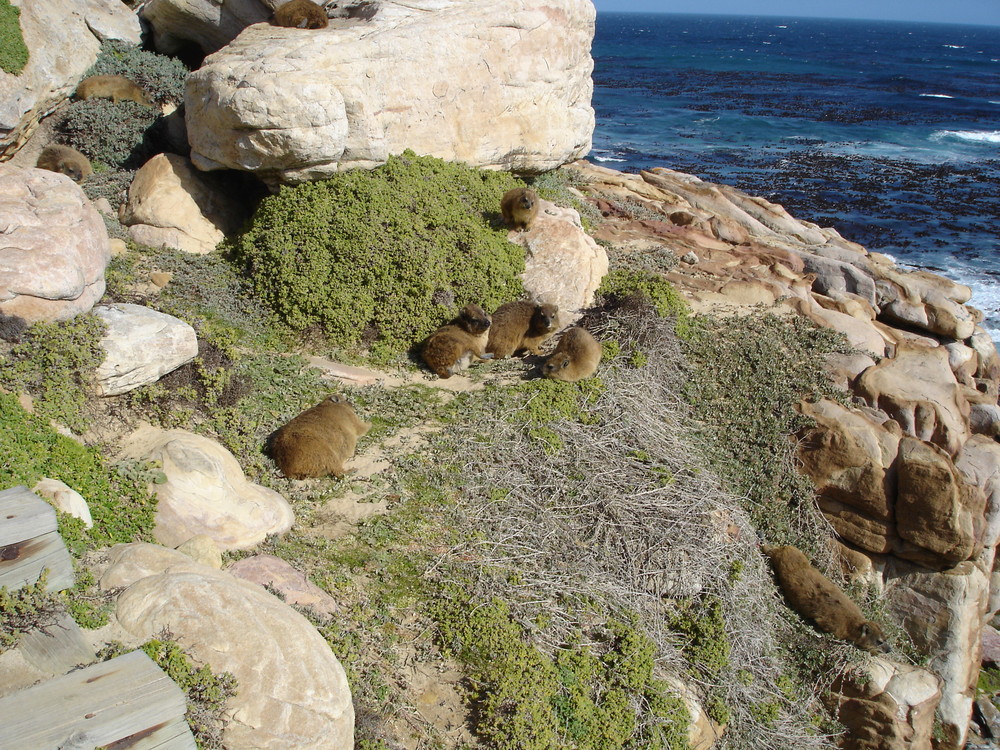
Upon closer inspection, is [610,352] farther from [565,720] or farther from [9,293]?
[9,293]

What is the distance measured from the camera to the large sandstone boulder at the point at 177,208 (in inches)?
394

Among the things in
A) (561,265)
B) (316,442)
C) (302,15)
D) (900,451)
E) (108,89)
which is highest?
(302,15)

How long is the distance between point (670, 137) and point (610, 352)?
32.9 meters

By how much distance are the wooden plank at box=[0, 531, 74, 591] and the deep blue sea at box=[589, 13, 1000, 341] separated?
22.4 metres

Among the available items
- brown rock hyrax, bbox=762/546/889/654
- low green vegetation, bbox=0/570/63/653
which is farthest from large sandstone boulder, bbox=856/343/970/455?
low green vegetation, bbox=0/570/63/653

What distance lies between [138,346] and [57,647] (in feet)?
11.1

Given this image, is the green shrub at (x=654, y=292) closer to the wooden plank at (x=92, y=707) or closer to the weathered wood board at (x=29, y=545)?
the weathered wood board at (x=29, y=545)

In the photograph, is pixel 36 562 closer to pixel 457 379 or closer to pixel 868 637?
pixel 457 379

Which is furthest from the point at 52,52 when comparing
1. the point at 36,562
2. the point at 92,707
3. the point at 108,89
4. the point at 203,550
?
the point at 92,707

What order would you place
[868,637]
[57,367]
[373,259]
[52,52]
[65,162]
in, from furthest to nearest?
[52,52] → [65,162] → [373,259] → [868,637] → [57,367]

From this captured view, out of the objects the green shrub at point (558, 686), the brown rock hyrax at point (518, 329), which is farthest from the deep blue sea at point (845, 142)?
the green shrub at point (558, 686)

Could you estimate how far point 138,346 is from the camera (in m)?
6.61

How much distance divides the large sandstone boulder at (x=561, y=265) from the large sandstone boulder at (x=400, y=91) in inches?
64.7

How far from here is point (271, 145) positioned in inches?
364
